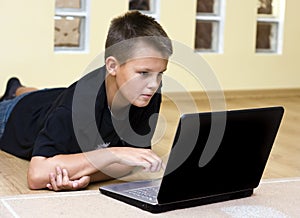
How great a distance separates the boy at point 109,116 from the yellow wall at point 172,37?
1535 millimetres

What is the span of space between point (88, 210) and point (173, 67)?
247 cm

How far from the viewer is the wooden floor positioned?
1.92 m

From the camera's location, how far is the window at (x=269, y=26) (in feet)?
13.1

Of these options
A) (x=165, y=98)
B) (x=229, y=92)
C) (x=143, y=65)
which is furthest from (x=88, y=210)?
(x=229, y=92)

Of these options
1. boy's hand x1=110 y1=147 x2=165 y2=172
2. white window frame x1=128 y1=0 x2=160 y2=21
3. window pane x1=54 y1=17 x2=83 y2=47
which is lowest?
boy's hand x1=110 y1=147 x2=165 y2=172

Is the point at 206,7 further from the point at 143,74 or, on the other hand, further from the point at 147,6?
the point at 143,74

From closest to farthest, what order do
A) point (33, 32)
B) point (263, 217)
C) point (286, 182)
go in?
point (263, 217), point (286, 182), point (33, 32)

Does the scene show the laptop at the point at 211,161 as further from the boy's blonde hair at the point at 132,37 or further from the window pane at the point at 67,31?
the window pane at the point at 67,31

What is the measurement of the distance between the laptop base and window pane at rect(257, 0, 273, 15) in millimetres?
2680

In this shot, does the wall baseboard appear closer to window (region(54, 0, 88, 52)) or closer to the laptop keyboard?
window (region(54, 0, 88, 52))

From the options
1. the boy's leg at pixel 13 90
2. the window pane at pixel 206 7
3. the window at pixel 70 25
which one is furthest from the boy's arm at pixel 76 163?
the window pane at pixel 206 7

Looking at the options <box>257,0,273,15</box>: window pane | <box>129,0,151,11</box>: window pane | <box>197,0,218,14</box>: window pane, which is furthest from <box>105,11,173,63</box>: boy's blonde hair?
<box>257,0,273,15</box>: window pane

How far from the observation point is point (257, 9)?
3.94 m

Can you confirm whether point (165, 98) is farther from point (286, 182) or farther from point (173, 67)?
point (286, 182)
